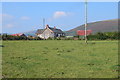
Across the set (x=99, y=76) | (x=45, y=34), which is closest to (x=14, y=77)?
(x=99, y=76)

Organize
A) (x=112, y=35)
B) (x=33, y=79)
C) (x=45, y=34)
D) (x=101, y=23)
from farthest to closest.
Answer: (x=101, y=23) < (x=45, y=34) < (x=112, y=35) < (x=33, y=79)

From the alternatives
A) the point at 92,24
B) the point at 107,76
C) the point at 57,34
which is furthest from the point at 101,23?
the point at 107,76

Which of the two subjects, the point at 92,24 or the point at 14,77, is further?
the point at 92,24

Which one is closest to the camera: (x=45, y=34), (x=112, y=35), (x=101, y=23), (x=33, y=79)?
(x=33, y=79)

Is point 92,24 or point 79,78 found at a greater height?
point 92,24

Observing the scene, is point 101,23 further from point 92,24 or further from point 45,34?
point 45,34

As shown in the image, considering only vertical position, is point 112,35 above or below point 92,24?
below

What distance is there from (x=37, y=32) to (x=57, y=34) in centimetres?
1034

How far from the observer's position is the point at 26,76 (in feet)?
18.7

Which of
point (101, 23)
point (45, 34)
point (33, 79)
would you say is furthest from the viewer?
point (101, 23)

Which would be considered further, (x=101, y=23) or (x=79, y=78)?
(x=101, y=23)

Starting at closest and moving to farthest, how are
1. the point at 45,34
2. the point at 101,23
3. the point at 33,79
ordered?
the point at 33,79 → the point at 45,34 → the point at 101,23

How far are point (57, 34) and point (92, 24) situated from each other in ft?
60.0

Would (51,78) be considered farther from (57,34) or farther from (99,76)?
(57,34)
